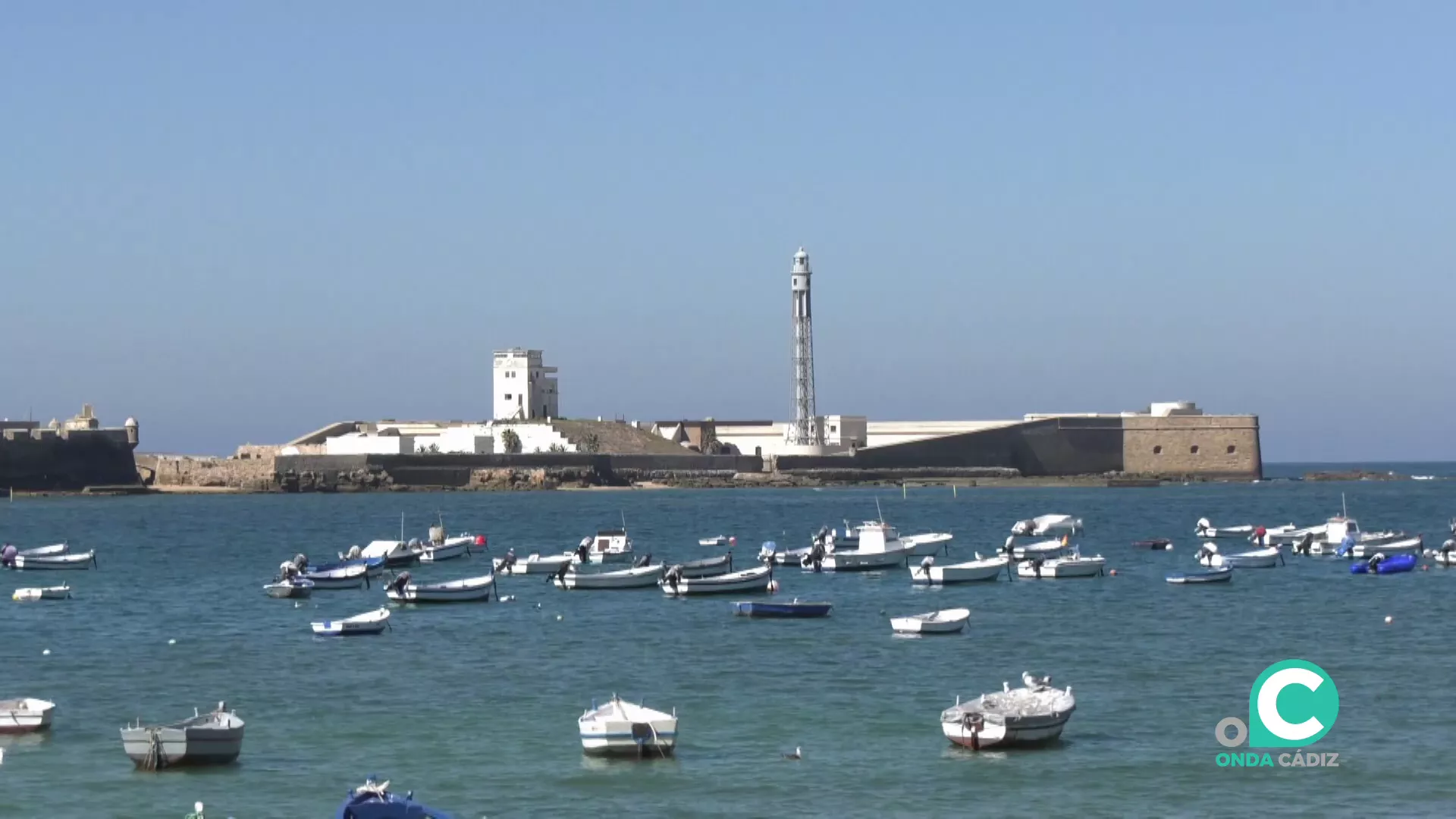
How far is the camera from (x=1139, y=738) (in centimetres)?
2548

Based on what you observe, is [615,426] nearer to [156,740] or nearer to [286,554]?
[286,554]

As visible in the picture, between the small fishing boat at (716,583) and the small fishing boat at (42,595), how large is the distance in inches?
574

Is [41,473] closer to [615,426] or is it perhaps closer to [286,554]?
[615,426]

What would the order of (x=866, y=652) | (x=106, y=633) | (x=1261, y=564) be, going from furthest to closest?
(x=1261, y=564)
(x=106, y=633)
(x=866, y=652)

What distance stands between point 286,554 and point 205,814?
42.3 meters

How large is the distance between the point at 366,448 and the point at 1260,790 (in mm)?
100152

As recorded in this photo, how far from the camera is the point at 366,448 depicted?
119 m

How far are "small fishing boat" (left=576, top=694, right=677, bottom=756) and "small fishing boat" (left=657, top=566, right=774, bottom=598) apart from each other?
23.0m

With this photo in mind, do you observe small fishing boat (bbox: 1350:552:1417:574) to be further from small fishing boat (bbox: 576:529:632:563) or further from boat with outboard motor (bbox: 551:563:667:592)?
small fishing boat (bbox: 576:529:632:563)

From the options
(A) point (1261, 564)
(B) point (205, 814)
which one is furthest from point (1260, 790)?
(A) point (1261, 564)

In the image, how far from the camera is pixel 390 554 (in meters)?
57.4

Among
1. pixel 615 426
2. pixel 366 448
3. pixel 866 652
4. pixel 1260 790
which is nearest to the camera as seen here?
pixel 1260 790

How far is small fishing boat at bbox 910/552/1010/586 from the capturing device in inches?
1988

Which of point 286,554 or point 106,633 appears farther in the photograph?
point 286,554
